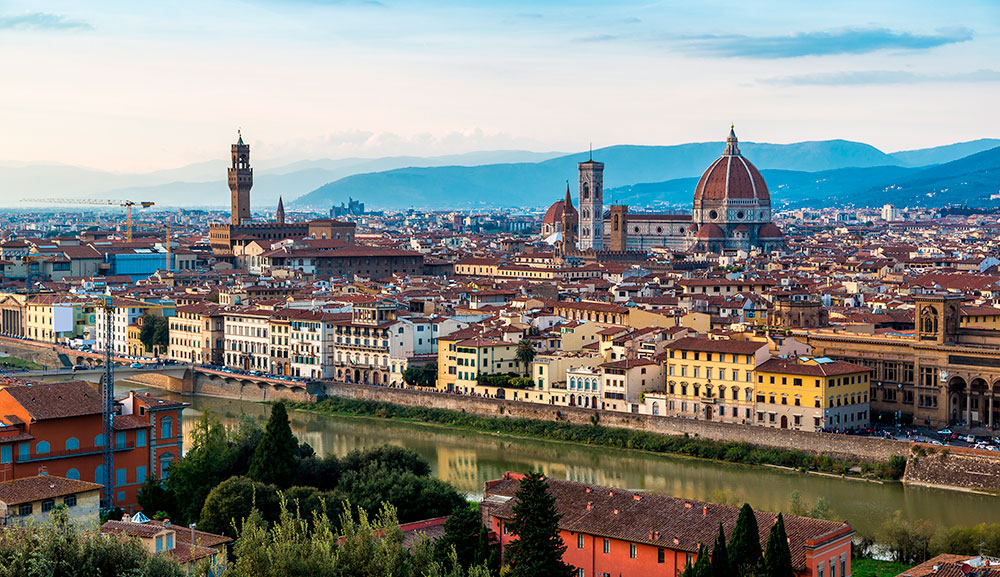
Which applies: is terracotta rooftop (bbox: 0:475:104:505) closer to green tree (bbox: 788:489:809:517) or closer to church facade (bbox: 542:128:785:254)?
green tree (bbox: 788:489:809:517)

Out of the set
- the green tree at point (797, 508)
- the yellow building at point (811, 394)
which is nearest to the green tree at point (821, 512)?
the green tree at point (797, 508)

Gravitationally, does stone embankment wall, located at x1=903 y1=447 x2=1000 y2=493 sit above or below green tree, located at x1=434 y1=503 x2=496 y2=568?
below

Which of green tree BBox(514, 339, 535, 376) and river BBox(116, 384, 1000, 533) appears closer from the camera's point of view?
river BBox(116, 384, 1000, 533)

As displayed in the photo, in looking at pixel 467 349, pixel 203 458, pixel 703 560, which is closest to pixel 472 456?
pixel 467 349

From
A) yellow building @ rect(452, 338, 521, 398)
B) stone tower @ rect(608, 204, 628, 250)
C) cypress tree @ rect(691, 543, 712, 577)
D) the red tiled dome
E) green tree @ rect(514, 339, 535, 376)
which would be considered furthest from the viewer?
the red tiled dome

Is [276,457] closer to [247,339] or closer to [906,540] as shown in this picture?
[906,540]

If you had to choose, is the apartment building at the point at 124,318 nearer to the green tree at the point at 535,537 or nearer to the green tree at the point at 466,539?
the green tree at the point at 466,539

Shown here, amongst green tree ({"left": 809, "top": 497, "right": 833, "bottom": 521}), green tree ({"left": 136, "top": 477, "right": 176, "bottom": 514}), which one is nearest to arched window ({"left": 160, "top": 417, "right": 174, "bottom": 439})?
green tree ({"left": 136, "top": 477, "right": 176, "bottom": 514})
